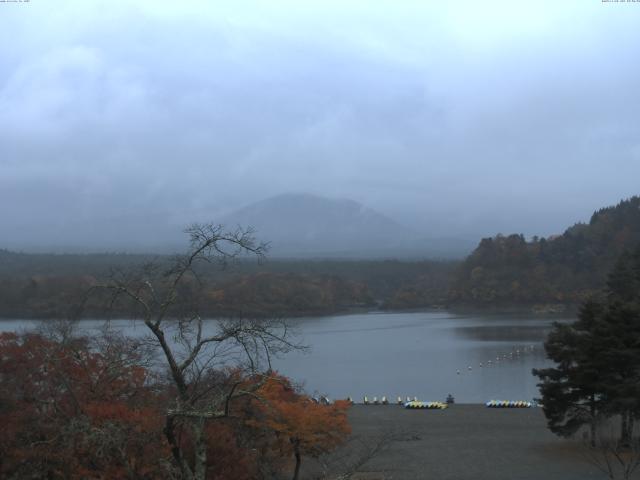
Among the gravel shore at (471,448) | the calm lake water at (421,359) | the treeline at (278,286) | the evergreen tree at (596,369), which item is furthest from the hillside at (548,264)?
the evergreen tree at (596,369)

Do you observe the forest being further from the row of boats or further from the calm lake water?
the row of boats

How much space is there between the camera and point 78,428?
341cm

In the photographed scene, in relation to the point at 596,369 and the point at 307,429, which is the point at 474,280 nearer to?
the point at 596,369

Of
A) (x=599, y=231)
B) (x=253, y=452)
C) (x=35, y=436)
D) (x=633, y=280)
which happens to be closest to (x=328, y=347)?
(x=633, y=280)

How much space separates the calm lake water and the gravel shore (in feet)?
9.62

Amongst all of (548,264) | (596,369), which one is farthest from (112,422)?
A: (548,264)

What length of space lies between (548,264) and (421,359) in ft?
124

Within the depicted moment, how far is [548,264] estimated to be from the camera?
206ft

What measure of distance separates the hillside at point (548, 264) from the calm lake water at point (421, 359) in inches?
517

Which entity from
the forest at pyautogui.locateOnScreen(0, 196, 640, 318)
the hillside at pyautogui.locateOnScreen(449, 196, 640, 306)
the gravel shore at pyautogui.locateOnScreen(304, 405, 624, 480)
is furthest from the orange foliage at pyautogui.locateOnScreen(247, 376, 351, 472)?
the hillside at pyautogui.locateOnScreen(449, 196, 640, 306)

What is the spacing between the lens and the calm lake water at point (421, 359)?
21.5 meters

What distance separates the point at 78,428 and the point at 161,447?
6.91 ft

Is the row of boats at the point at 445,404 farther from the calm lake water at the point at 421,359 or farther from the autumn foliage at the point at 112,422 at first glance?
the autumn foliage at the point at 112,422

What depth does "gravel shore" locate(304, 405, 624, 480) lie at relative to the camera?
10.7 m
